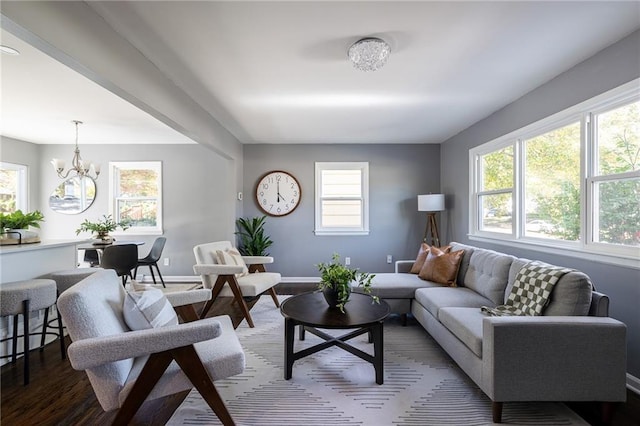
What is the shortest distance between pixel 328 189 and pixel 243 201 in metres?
1.48

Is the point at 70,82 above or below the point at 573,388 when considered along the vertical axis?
above

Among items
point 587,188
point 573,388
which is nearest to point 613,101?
point 587,188

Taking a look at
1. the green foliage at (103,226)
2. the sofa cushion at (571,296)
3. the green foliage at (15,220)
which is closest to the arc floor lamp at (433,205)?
the sofa cushion at (571,296)

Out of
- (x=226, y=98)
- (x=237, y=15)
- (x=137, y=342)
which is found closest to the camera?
(x=137, y=342)

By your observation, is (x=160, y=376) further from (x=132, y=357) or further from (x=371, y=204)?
(x=371, y=204)

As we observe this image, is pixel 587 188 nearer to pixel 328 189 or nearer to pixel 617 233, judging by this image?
pixel 617 233

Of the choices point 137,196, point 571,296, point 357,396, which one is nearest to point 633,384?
point 571,296

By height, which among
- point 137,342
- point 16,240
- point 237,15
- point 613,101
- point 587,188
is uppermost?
point 237,15

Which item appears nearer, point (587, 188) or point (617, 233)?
point (617, 233)

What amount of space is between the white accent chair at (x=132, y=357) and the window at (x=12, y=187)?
495cm

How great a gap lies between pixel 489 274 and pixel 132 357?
2781 mm

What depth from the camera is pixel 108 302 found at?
1625 millimetres

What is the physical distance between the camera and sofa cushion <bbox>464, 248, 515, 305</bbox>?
2596 mm

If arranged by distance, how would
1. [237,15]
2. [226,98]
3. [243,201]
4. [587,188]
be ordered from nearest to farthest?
[237,15], [587,188], [226,98], [243,201]
